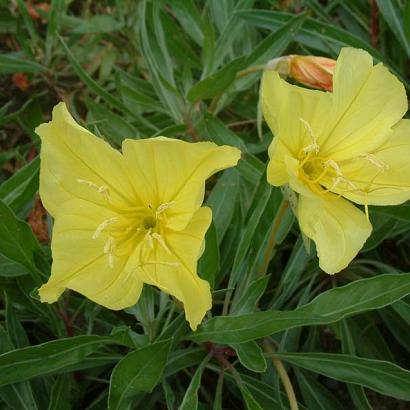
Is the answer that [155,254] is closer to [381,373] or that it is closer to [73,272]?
[73,272]

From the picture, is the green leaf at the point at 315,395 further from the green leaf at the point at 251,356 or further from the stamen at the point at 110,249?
the stamen at the point at 110,249

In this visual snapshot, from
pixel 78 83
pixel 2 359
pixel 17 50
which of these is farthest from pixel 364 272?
pixel 17 50

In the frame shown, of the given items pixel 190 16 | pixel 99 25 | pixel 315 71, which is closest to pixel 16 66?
pixel 99 25

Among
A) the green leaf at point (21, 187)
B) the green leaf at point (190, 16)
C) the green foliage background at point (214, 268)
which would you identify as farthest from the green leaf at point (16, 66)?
the green leaf at point (21, 187)

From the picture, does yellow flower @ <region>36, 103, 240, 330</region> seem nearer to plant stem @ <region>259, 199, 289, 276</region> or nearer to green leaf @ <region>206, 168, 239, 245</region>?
plant stem @ <region>259, 199, 289, 276</region>

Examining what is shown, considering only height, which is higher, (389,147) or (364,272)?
(389,147)

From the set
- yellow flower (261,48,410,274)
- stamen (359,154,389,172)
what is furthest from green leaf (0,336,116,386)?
stamen (359,154,389,172)
